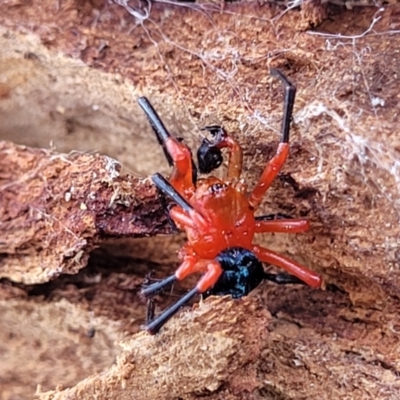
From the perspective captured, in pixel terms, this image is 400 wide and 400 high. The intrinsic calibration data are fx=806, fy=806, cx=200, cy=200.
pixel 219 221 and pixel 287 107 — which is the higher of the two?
pixel 287 107

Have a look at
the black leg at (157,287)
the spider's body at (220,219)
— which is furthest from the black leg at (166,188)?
the black leg at (157,287)

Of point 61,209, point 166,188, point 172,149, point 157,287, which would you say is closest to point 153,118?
point 172,149

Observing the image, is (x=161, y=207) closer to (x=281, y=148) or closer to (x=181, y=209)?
(x=181, y=209)

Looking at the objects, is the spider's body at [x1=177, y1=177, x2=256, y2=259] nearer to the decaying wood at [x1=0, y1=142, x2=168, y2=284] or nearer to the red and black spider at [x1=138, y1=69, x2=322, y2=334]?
the red and black spider at [x1=138, y1=69, x2=322, y2=334]

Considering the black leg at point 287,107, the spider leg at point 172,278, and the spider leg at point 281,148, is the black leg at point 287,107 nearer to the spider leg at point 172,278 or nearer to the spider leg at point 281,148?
the spider leg at point 281,148

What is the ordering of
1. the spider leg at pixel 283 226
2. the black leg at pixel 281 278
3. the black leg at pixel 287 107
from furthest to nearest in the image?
1. the black leg at pixel 281 278
2. the spider leg at pixel 283 226
3. the black leg at pixel 287 107

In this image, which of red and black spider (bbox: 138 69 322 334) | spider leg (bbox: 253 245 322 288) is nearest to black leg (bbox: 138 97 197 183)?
red and black spider (bbox: 138 69 322 334)

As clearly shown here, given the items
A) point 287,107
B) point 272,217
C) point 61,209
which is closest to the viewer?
point 287,107
